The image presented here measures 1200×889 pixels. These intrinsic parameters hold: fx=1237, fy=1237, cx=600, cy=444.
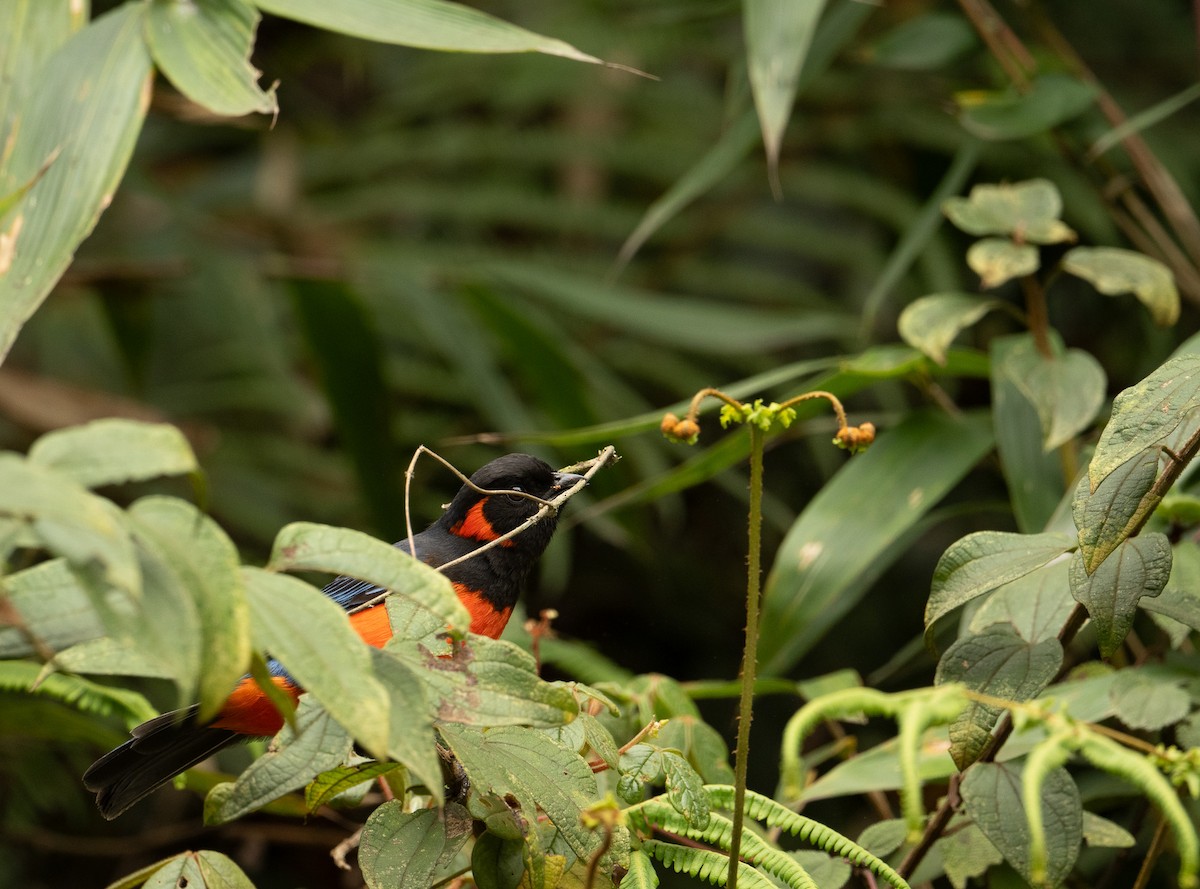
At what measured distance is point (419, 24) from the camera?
188 centimetres

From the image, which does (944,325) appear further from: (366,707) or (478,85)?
(478,85)

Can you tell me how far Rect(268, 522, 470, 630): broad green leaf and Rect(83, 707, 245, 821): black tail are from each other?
3.21 feet

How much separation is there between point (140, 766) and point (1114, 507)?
1.46m

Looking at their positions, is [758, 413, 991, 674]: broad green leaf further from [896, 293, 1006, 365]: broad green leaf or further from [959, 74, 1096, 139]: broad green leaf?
[959, 74, 1096, 139]: broad green leaf

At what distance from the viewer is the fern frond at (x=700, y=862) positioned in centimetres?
125

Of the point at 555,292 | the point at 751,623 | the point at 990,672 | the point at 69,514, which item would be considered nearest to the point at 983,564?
the point at 990,672

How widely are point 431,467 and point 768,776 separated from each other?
1916 mm

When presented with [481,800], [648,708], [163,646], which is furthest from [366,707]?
[648,708]

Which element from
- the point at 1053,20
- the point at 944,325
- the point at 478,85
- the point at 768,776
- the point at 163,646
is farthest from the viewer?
the point at 478,85

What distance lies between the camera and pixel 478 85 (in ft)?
19.3

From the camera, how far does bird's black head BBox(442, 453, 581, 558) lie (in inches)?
90.3

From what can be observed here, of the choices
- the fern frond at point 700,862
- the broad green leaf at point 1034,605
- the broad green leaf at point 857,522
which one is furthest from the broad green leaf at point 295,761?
the broad green leaf at point 857,522

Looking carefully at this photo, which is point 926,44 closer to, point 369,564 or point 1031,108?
point 1031,108

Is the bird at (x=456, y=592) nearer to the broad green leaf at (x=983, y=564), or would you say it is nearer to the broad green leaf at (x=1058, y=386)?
the broad green leaf at (x=983, y=564)
